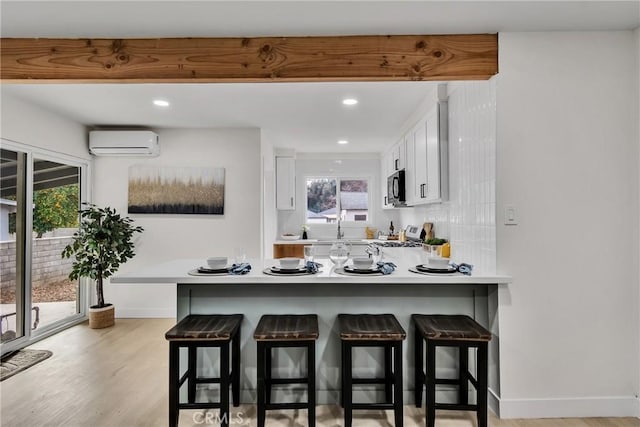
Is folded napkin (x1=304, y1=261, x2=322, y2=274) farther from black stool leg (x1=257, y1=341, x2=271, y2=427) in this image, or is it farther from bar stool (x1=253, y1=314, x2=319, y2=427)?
black stool leg (x1=257, y1=341, x2=271, y2=427)

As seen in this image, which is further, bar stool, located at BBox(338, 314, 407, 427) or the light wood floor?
the light wood floor

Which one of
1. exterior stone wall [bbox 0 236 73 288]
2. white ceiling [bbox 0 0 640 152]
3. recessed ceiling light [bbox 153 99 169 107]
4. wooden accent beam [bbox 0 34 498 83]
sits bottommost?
exterior stone wall [bbox 0 236 73 288]

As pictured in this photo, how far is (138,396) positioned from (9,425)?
69 cm

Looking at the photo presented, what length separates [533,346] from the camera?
2.11 meters

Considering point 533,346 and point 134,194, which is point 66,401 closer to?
point 134,194

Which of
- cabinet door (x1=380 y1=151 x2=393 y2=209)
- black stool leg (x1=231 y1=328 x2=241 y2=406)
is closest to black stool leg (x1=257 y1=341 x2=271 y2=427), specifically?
black stool leg (x1=231 y1=328 x2=241 y2=406)

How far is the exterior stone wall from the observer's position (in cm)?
325

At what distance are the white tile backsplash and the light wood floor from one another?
1062mm

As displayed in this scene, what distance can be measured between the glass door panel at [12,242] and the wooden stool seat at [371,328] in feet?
10.7

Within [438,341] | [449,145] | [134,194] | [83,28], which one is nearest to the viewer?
[438,341]

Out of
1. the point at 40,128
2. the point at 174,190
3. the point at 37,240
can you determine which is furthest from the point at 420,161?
the point at 37,240

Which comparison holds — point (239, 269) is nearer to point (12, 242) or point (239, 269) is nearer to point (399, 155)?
point (12, 242)

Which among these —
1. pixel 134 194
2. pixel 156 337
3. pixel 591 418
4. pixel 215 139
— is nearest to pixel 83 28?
pixel 215 139

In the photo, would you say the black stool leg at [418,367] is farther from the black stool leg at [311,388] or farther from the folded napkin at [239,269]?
the folded napkin at [239,269]
